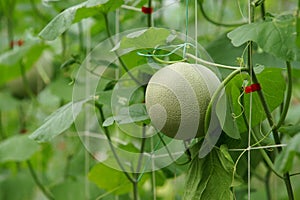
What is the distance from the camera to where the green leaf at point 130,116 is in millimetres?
1072

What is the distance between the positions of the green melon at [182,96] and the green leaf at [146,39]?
8 cm

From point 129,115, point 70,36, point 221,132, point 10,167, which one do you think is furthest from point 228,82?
point 10,167

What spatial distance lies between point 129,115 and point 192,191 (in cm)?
17

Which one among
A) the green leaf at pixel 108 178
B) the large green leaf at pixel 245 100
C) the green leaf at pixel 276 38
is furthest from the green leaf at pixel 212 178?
the green leaf at pixel 108 178

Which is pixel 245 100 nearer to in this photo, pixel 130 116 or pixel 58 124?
pixel 130 116

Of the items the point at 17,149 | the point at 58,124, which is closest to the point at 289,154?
the point at 58,124

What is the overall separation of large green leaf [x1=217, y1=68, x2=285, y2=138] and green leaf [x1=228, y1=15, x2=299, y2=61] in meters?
0.09

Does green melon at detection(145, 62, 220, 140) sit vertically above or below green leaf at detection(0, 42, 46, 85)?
above

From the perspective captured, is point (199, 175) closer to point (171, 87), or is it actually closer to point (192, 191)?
point (192, 191)

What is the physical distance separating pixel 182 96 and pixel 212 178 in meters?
0.15

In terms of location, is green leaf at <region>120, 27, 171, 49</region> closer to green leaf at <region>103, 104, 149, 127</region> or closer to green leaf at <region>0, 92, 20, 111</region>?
green leaf at <region>103, 104, 149, 127</region>

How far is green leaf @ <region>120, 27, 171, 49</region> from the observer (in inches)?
40.3

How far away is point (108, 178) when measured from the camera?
1498 millimetres

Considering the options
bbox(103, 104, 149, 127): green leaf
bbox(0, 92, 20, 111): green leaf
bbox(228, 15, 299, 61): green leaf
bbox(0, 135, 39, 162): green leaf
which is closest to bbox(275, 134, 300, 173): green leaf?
bbox(228, 15, 299, 61): green leaf
